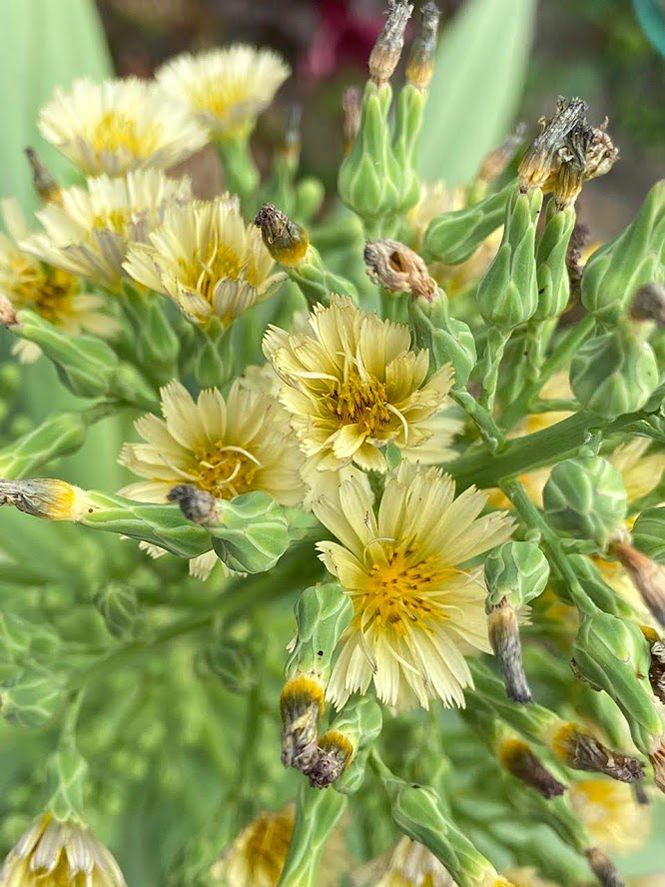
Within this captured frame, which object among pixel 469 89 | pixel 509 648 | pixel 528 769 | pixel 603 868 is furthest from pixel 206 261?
pixel 469 89

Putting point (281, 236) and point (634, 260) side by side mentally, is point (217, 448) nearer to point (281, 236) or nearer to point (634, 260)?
point (281, 236)

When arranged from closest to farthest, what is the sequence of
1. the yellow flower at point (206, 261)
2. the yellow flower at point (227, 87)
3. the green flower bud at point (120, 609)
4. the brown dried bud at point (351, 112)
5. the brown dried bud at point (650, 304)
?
the brown dried bud at point (650, 304) → the yellow flower at point (206, 261) → the green flower bud at point (120, 609) → the brown dried bud at point (351, 112) → the yellow flower at point (227, 87)

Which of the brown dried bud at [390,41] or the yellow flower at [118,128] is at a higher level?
the brown dried bud at [390,41]

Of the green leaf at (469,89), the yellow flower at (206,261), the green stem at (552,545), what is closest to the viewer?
the green stem at (552,545)

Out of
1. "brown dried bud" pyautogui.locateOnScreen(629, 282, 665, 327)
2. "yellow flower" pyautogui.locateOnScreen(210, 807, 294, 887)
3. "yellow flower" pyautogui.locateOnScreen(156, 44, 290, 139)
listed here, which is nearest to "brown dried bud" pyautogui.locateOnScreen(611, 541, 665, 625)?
"brown dried bud" pyautogui.locateOnScreen(629, 282, 665, 327)

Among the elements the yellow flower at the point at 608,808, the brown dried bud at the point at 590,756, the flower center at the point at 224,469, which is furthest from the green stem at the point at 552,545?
the yellow flower at the point at 608,808

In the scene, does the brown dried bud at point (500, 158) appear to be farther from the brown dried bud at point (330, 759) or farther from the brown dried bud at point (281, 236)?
the brown dried bud at point (330, 759)
